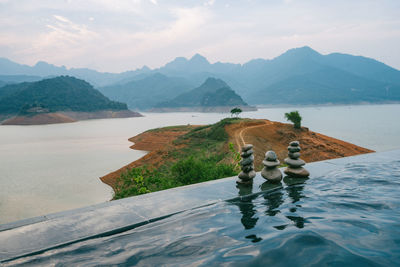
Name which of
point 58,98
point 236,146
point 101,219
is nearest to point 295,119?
point 236,146

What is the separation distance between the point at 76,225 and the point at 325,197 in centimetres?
477

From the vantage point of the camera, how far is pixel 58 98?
149375 mm

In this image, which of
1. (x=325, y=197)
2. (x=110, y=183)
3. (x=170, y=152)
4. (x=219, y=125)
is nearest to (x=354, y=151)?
(x=219, y=125)

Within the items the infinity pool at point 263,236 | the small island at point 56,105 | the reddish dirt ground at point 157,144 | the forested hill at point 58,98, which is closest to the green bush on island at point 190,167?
the reddish dirt ground at point 157,144

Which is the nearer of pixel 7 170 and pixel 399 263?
pixel 399 263

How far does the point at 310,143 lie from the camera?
28.1m

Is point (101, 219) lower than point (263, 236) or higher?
higher

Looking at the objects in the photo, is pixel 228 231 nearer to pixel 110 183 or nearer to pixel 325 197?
pixel 325 197

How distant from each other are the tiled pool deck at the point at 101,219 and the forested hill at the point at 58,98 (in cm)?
13679

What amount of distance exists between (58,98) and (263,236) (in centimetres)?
16676

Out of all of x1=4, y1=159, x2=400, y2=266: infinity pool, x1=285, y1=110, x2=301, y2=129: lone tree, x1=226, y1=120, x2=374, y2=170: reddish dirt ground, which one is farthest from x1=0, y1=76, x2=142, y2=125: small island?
x1=4, y1=159, x2=400, y2=266: infinity pool

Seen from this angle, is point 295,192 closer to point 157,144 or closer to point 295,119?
point 295,119

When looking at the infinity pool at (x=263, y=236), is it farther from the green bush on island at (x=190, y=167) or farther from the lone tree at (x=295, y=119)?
the lone tree at (x=295, y=119)

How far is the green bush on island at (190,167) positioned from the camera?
36.6ft
